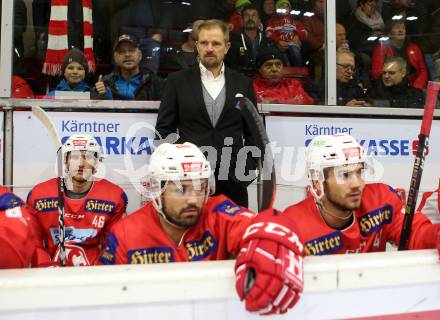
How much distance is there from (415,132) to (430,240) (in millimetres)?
2215

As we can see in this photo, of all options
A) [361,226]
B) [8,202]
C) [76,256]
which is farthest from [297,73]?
[8,202]

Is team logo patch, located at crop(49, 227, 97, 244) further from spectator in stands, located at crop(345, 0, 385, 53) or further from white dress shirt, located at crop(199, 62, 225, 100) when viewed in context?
spectator in stands, located at crop(345, 0, 385, 53)

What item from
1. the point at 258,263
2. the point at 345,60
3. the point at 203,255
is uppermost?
the point at 345,60

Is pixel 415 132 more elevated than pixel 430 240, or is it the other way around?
pixel 415 132

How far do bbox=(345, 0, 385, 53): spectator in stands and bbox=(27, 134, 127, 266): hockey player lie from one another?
7.27 ft

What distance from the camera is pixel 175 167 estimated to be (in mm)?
2082

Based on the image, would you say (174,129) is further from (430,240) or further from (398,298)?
(398,298)

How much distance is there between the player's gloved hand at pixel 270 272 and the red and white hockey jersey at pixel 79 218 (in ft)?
5.29

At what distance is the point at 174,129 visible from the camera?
3119 mm

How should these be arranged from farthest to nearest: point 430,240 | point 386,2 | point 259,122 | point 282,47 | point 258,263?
point 386,2 → point 282,47 → point 430,240 → point 259,122 → point 258,263

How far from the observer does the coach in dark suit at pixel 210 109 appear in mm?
3021

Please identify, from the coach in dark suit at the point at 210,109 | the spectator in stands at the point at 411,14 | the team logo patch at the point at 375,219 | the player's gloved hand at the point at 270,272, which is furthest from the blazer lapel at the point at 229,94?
the spectator in stands at the point at 411,14

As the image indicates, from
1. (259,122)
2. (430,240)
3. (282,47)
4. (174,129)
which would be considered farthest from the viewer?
(282,47)

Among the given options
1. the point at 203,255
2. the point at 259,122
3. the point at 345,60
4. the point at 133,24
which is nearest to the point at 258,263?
the point at 259,122
